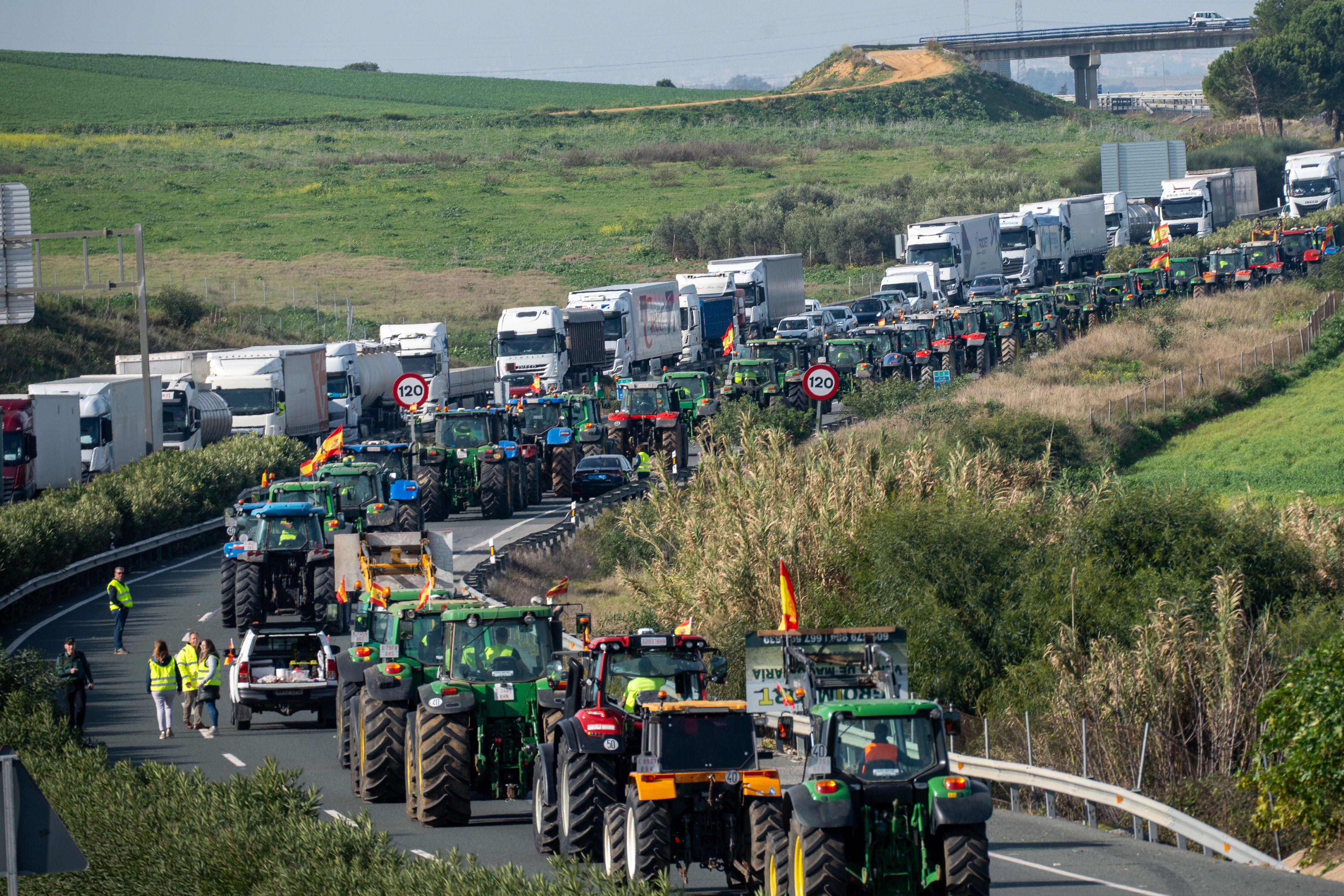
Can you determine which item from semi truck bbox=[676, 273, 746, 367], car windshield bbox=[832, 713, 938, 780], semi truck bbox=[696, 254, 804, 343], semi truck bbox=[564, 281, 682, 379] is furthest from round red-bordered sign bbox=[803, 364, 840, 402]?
semi truck bbox=[696, 254, 804, 343]

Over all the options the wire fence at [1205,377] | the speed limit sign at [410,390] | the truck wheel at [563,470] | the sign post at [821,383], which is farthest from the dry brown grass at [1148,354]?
the speed limit sign at [410,390]

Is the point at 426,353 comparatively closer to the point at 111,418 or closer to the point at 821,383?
the point at 111,418

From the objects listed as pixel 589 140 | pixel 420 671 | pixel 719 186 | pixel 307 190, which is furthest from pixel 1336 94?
pixel 420 671

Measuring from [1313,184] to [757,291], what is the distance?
3454 cm

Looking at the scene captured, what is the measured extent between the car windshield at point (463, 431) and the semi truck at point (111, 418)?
821cm

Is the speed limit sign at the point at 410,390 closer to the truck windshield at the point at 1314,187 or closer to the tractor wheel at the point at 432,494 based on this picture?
the tractor wheel at the point at 432,494

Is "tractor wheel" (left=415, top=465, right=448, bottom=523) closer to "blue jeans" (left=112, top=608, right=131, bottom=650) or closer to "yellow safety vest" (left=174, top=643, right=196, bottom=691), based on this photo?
"blue jeans" (left=112, top=608, right=131, bottom=650)

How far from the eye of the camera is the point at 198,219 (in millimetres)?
101000

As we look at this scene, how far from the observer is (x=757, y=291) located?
6397 cm

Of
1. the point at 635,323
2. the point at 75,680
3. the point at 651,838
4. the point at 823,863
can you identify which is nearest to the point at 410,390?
the point at 75,680

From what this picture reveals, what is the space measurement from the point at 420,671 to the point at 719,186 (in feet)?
331

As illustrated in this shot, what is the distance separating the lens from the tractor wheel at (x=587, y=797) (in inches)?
507

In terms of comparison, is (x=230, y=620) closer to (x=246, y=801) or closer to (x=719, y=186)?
(x=246, y=801)

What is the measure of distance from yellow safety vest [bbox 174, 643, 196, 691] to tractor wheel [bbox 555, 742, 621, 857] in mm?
8971
